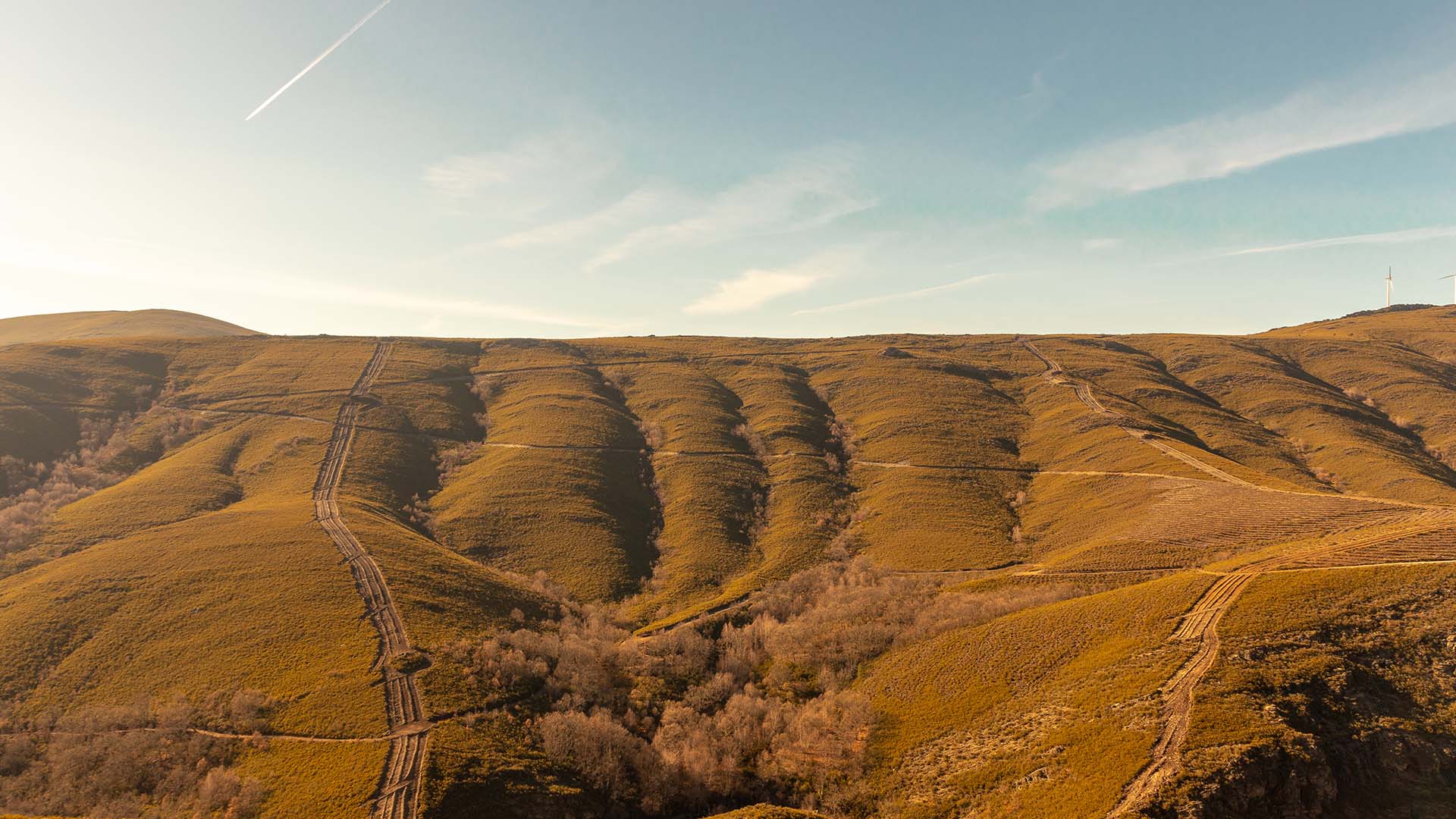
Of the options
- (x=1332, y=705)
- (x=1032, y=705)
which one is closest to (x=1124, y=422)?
(x=1032, y=705)

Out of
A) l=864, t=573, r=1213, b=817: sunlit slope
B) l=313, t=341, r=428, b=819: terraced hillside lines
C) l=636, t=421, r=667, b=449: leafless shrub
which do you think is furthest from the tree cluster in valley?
l=636, t=421, r=667, b=449: leafless shrub

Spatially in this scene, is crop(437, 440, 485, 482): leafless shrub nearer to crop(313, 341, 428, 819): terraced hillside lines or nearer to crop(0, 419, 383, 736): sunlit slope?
crop(313, 341, 428, 819): terraced hillside lines

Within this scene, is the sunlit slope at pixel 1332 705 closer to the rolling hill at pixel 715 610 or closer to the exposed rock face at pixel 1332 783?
the exposed rock face at pixel 1332 783

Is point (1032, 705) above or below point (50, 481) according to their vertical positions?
below

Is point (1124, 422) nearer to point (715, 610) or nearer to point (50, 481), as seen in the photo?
point (715, 610)

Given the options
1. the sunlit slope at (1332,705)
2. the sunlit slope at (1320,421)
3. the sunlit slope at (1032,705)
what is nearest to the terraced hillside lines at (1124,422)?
the sunlit slope at (1320,421)
